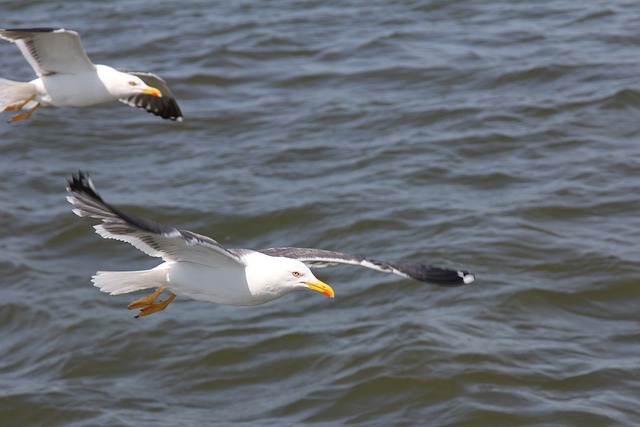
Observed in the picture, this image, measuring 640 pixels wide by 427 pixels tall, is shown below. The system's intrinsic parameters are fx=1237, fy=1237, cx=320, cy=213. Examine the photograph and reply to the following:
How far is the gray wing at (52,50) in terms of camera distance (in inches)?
383

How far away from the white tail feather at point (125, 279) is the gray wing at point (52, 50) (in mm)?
2641

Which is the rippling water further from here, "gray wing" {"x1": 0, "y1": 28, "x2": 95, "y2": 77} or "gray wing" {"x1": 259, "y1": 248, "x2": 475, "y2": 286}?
"gray wing" {"x1": 0, "y1": 28, "x2": 95, "y2": 77}

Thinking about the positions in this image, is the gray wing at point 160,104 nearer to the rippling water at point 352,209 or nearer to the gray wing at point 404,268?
the rippling water at point 352,209

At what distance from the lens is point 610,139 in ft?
50.5

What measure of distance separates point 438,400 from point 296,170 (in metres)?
4.86

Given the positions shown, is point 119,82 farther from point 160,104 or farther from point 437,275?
point 437,275

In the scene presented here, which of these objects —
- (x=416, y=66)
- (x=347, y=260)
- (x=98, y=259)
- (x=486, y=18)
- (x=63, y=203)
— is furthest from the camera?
(x=486, y=18)

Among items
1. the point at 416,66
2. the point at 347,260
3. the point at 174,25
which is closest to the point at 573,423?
the point at 347,260

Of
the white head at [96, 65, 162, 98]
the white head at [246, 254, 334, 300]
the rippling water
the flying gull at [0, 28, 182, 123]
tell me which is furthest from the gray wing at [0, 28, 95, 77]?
the rippling water

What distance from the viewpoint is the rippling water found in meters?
11.3

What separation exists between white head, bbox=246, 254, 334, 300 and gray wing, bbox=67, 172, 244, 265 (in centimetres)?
14

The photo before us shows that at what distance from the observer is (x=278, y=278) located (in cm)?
777

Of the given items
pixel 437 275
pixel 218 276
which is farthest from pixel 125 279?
pixel 437 275

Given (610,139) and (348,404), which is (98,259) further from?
(610,139)
